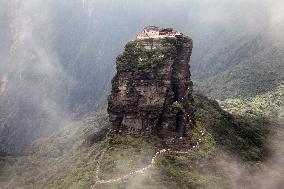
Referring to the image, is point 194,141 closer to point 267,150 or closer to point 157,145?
point 157,145

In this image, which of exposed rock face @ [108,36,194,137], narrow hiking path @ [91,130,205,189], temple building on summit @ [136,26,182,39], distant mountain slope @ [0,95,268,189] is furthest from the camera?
temple building on summit @ [136,26,182,39]

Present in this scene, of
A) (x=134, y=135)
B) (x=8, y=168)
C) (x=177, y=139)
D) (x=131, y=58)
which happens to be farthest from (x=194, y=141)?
(x=8, y=168)

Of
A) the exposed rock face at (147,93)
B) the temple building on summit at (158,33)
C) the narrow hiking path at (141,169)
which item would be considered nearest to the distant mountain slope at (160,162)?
the narrow hiking path at (141,169)

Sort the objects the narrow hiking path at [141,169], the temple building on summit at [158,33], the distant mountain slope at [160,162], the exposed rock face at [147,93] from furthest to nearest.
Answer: the temple building on summit at [158,33], the exposed rock face at [147,93], the distant mountain slope at [160,162], the narrow hiking path at [141,169]

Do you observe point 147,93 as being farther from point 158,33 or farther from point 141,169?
point 158,33

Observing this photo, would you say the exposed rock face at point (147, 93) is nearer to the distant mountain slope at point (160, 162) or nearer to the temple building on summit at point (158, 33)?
the distant mountain slope at point (160, 162)

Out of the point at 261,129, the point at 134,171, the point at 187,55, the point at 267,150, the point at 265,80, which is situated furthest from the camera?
the point at 265,80

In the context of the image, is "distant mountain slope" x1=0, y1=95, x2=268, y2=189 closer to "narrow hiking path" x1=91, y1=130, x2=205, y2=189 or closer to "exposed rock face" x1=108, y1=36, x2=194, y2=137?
"narrow hiking path" x1=91, y1=130, x2=205, y2=189

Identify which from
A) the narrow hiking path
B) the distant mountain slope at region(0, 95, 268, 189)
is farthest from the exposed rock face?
the narrow hiking path
